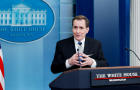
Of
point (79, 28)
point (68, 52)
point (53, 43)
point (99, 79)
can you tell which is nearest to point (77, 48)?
point (68, 52)

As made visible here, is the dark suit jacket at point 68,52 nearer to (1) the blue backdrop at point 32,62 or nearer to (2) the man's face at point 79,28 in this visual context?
(2) the man's face at point 79,28

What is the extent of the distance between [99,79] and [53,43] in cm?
252

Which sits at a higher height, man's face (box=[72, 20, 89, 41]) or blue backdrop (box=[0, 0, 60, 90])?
man's face (box=[72, 20, 89, 41])

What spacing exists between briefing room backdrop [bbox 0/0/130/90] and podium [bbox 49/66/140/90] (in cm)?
226

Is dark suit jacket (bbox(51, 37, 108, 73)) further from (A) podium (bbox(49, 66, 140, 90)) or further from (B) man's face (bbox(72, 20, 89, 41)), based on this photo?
(A) podium (bbox(49, 66, 140, 90))

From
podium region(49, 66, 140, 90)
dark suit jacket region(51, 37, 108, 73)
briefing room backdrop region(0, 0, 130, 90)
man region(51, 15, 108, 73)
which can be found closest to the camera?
podium region(49, 66, 140, 90)

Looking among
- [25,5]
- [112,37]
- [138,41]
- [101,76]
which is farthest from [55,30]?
[101,76]

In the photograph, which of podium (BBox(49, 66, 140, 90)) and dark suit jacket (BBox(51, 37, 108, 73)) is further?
dark suit jacket (BBox(51, 37, 108, 73))

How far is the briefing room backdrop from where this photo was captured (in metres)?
4.24

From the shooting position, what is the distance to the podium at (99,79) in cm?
193

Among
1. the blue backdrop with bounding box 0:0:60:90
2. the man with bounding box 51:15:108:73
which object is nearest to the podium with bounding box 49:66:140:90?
the man with bounding box 51:15:108:73

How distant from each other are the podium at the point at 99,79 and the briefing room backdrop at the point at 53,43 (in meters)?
2.26

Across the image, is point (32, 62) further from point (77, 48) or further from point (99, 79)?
point (99, 79)

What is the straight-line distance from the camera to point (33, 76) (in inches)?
173
